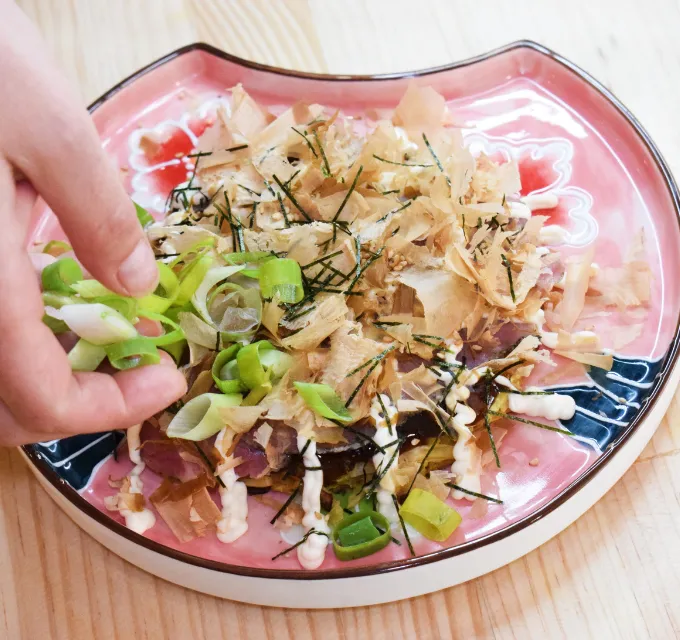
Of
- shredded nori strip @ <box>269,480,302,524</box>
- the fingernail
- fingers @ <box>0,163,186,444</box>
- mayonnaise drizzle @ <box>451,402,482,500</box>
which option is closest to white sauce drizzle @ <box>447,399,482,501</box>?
mayonnaise drizzle @ <box>451,402,482,500</box>

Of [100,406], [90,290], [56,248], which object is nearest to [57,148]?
[100,406]

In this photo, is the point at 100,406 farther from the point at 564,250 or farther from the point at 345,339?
the point at 564,250

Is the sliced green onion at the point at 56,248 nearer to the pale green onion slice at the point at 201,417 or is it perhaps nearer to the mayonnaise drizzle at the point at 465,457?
the pale green onion slice at the point at 201,417

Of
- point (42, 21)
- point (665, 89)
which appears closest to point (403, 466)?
point (665, 89)

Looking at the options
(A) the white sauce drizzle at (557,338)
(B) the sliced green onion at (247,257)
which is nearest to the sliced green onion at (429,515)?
(A) the white sauce drizzle at (557,338)

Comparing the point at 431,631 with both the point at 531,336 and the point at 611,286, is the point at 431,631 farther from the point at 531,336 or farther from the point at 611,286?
the point at 611,286

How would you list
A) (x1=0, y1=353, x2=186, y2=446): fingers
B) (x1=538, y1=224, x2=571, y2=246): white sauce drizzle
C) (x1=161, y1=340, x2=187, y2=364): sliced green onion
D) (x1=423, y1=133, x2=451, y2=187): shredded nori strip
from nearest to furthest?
1. (x1=0, y1=353, x2=186, y2=446): fingers
2. (x1=161, y1=340, x2=187, y2=364): sliced green onion
3. (x1=423, y1=133, x2=451, y2=187): shredded nori strip
4. (x1=538, y1=224, x2=571, y2=246): white sauce drizzle

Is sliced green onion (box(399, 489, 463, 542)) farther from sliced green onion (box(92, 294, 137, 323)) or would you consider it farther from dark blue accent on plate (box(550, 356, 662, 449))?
sliced green onion (box(92, 294, 137, 323))
